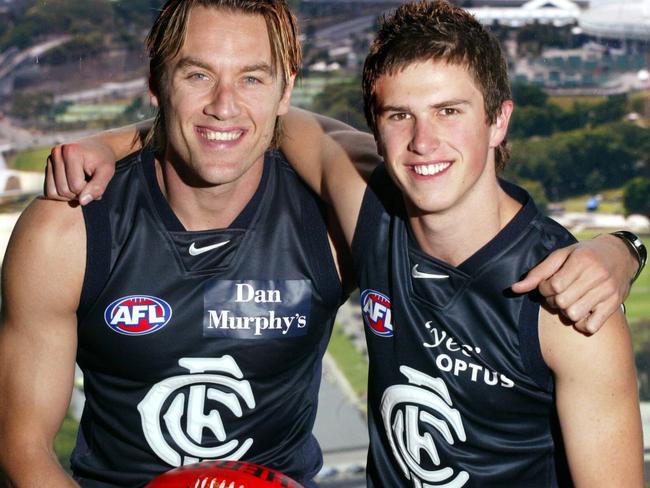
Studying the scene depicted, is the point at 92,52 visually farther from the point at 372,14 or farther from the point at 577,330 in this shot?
the point at 577,330

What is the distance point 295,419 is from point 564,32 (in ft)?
10.7

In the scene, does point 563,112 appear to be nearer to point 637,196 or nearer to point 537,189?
point 537,189

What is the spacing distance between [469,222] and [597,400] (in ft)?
1.22

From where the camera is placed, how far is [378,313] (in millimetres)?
1847

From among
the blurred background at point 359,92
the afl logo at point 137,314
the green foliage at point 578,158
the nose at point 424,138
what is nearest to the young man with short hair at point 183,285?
the afl logo at point 137,314

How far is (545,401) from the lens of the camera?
1678 millimetres

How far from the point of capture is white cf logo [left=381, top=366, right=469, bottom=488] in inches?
69.1

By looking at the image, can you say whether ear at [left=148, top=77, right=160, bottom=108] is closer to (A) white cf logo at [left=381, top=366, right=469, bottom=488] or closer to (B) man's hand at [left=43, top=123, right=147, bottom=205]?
(B) man's hand at [left=43, top=123, right=147, bottom=205]

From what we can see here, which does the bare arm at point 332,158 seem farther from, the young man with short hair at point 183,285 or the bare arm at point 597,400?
the bare arm at point 597,400

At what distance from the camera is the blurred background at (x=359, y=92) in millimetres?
4266

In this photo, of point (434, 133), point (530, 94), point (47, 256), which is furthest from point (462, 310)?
point (530, 94)

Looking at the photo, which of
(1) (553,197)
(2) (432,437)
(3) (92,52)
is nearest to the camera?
(2) (432,437)

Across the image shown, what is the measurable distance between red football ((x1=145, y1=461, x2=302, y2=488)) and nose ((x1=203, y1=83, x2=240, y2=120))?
2.05 ft

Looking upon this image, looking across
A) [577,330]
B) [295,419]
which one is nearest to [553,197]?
[295,419]
